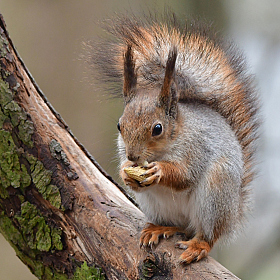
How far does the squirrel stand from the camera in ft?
5.64

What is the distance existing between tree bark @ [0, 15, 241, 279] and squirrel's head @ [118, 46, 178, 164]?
1.19 ft

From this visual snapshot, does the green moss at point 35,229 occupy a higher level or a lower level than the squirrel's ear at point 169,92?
lower

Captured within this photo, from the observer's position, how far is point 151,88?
6.49 feet

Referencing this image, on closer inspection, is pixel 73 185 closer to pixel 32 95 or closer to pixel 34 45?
pixel 32 95

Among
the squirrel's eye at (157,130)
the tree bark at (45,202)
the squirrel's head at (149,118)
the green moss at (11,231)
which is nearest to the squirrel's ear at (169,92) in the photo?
the squirrel's head at (149,118)

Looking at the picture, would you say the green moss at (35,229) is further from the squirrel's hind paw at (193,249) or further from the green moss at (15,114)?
the squirrel's hind paw at (193,249)

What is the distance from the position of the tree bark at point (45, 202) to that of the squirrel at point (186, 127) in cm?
15

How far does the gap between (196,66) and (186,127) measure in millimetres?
408

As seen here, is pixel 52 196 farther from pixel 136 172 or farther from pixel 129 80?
pixel 129 80

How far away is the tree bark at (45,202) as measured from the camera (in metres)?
1.78

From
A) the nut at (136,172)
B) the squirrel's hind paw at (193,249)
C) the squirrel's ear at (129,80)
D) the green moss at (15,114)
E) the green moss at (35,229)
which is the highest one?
the green moss at (15,114)

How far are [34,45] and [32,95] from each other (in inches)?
71.8

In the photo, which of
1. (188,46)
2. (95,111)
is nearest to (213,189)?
(188,46)

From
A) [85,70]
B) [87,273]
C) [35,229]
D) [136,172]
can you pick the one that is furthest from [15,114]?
[85,70]
